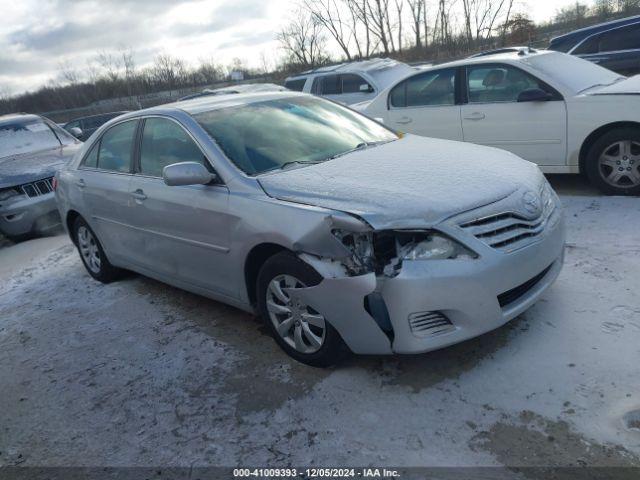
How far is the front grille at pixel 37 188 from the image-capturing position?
7.88 m

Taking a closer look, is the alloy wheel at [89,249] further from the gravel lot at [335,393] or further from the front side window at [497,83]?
the front side window at [497,83]

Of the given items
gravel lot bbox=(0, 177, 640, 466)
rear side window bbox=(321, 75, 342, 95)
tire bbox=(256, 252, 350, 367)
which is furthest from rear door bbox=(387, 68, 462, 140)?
rear side window bbox=(321, 75, 342, 95)

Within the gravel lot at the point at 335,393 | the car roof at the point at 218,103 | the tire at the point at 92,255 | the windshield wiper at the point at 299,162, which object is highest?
the car roof at the point at 218,103

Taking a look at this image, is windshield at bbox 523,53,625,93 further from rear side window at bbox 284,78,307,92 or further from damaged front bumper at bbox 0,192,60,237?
rear side window at bbox 284,78,307,92

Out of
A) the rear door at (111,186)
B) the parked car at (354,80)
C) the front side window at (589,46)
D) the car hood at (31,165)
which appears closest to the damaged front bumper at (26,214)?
the car hood at (31,165)

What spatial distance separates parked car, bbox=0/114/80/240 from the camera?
775 centimetres

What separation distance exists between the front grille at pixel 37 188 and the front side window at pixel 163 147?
4184 mm

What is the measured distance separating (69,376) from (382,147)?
2.68 m

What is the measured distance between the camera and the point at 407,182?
10.7ft

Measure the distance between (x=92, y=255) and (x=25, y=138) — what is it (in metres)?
4.93

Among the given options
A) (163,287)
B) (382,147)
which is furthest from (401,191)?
(163,287)

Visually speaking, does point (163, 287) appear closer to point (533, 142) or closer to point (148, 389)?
point (148, 389)

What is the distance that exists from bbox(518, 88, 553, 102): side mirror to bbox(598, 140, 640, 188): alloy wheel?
810 mm

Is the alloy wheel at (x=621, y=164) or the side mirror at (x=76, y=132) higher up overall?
the side mirror at (x=76, y=132)
